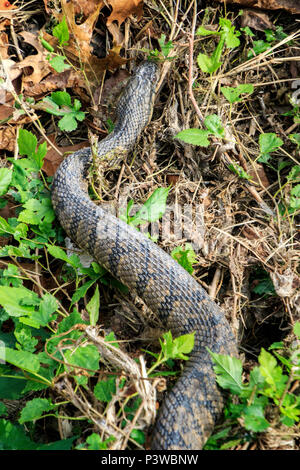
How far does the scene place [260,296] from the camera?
388 cm

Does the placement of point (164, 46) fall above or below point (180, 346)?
above

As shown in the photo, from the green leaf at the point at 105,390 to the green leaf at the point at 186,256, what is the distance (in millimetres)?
1274

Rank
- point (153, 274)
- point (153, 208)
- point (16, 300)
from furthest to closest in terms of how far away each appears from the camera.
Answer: point (153, 208)
point (153, 274)
point (16, 300)

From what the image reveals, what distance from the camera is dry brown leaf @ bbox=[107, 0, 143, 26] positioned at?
467 centimetres

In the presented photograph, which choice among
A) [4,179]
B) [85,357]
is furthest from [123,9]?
[85,357]

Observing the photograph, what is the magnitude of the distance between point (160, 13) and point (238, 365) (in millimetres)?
4066

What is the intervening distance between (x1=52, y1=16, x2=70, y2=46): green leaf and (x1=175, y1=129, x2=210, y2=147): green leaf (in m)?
1.71

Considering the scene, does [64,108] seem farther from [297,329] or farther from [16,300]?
[297,329]

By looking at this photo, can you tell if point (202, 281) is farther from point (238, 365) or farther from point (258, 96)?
point (258, 96)

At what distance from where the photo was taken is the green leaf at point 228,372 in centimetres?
291

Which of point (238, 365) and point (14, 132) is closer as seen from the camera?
point (238, 365)

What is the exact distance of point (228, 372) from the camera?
2.93 meters

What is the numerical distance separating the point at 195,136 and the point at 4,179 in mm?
1938
